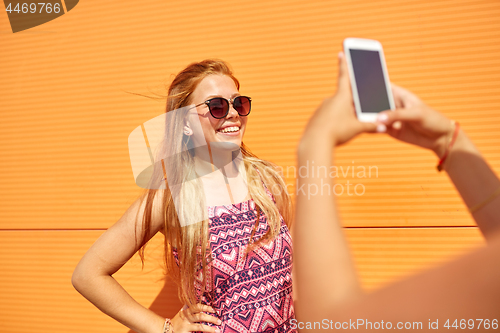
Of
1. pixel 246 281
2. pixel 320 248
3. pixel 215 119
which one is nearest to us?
pixel 320 248

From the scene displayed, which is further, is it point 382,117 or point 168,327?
point 168,327

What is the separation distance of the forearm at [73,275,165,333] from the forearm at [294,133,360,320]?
1.21 metres

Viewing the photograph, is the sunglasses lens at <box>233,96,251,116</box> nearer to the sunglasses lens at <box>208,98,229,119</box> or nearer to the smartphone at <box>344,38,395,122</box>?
the sunglasses lens at <box>208,98,229,119</box>

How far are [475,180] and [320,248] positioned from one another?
1.31 feet

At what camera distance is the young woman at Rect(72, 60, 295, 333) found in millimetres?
1177

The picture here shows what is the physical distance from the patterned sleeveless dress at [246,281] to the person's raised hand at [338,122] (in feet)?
2.73

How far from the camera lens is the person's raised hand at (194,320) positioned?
1.19 metres

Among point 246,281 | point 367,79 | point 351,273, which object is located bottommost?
point 246,281

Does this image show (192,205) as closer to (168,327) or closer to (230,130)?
(230,130)

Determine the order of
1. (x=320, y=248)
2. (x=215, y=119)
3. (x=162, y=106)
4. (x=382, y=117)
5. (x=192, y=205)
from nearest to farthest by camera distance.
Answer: (x=320, y=248) → (x=382, y=117) → (x=192, y=205) → (x=215, y=119) → (x=162, y=106)

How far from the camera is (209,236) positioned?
122 centimetres

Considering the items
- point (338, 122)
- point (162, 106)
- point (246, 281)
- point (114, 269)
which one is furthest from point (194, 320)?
point (162, 106)

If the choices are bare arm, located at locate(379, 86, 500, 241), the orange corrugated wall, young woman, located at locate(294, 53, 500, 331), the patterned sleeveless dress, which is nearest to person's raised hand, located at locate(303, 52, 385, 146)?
young woman, located at locate(294, 53, 500, 331)

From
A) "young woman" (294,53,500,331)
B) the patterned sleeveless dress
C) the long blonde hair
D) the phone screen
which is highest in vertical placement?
the phone screen
